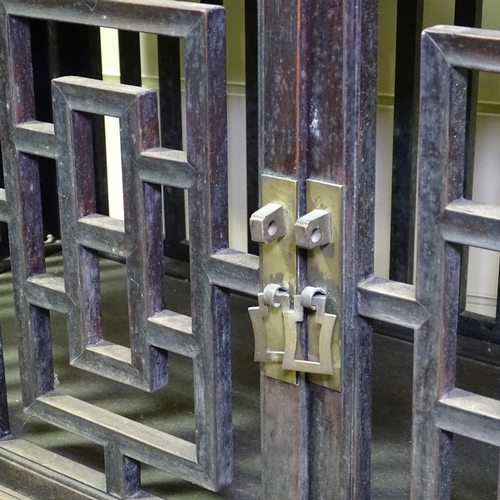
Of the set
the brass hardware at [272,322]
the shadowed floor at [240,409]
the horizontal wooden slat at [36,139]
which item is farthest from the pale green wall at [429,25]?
the brass hardware at [272,322]

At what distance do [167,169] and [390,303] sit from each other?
0.25 meters

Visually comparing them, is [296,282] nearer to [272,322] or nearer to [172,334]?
[272,322]

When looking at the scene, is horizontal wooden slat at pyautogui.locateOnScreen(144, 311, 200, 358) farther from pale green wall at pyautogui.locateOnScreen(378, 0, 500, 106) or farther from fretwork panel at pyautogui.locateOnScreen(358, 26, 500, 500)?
pale green wall at pyautogui.locateOnScreen(378, 0, 500, 106)

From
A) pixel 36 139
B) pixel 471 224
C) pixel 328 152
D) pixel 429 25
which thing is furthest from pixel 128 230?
pixel 429 25

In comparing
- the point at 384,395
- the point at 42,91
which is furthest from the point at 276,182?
the point at 42,91

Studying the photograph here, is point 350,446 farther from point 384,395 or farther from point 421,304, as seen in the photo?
point 384,395

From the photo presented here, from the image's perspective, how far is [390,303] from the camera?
978 millimetres

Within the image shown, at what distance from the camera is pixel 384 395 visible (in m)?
1.60

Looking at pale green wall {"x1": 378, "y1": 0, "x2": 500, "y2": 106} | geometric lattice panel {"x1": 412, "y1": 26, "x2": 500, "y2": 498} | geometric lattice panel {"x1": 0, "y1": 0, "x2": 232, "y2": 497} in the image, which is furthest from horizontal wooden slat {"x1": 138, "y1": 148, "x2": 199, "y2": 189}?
pale green wall {"x1": 378, "y1": 0, "x2": 500, "y2": 106}

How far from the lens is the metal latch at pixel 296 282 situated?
0.98m

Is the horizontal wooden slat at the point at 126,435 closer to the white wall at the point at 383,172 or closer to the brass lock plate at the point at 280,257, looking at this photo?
the brass lock plate at the point at 280,257

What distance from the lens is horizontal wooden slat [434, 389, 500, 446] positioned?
0.93 meters

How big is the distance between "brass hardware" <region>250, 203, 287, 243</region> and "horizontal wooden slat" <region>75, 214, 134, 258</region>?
0.19m

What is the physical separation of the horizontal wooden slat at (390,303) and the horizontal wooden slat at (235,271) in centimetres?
11
